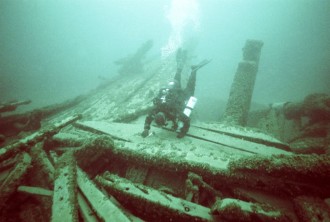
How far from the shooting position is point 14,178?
8.59 feet

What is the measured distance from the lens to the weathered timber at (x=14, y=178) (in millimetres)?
2430

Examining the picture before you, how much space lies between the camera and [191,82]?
16.2ft

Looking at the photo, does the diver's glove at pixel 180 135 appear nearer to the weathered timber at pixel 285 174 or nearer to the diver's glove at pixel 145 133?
the diver's glove at pixel 145 133

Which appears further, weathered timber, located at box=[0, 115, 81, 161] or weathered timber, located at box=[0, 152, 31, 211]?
weathered timber, located at box=[0, 115, 81, 161]

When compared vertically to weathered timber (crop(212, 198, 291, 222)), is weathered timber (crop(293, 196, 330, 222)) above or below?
above

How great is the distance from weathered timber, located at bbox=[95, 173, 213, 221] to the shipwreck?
0.4 inches

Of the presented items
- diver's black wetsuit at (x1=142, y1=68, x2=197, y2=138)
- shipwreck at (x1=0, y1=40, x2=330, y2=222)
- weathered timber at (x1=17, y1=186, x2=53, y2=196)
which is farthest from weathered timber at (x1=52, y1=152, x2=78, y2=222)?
diver's black wetsuit at (x1=142, y1=68, x2=197, y2=138)

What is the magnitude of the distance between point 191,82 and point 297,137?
8.63ft

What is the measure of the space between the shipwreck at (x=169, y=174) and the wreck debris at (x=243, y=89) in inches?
40.1

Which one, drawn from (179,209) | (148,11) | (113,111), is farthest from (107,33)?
(179,209)

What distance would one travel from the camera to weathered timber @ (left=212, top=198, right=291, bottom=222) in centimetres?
178

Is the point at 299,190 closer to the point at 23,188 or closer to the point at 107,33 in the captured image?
the point at 23,188

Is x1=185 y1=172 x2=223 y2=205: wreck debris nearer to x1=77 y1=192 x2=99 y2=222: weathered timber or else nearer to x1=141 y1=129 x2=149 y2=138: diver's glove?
x1=77 y1=192 x2=99 y2=222: weathered timber

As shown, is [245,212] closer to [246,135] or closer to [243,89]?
[246,135]
